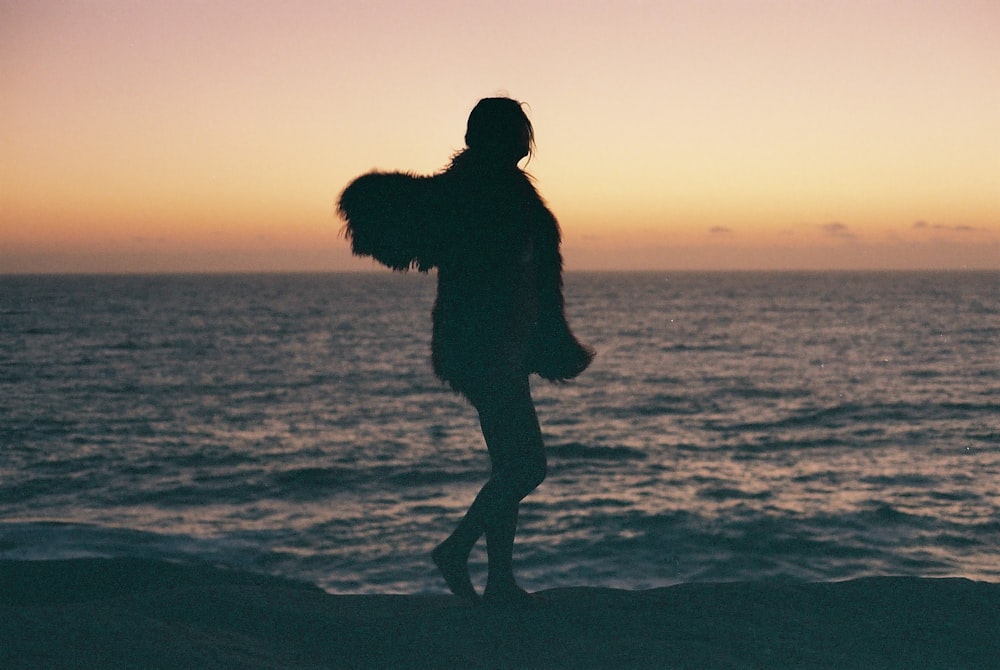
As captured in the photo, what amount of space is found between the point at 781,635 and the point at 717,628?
0.95 ft

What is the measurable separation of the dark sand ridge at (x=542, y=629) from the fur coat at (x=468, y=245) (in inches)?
45.6

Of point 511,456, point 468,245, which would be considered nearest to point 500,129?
point 468,245

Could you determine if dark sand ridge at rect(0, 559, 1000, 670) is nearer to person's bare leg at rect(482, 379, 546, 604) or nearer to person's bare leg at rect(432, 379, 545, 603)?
person's bare leg at rect(432, 379, 545, 603)

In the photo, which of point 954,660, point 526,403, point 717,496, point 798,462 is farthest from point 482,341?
point 798,462

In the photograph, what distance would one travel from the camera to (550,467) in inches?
678

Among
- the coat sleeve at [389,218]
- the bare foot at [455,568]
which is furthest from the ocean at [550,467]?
the coat sleeve at [389,218]

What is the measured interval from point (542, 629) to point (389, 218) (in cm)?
204

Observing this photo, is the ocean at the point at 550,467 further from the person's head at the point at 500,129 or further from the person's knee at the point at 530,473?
the person's head at the point at 500,129

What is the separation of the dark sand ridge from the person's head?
7.30 feet

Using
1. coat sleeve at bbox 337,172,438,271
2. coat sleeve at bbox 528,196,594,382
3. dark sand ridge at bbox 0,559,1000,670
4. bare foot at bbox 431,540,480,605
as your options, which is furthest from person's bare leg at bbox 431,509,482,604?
coat sleeve at bbox 337,172,438,271

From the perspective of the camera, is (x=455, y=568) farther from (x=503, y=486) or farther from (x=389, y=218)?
(x=389, y=218)

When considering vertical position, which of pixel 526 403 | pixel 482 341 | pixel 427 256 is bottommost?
pixel 526 403

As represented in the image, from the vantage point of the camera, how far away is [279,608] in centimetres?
403

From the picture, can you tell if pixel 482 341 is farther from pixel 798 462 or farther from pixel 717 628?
pixel 798 462
